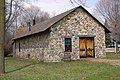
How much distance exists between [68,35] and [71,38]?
1.57ft

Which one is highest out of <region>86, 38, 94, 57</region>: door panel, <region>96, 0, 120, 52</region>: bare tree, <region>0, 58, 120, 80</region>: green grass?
<region>96, 0, 120, 52</region>: bare tree

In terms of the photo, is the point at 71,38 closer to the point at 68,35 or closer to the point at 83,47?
the point at 68,35

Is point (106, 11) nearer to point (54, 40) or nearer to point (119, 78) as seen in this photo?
point (54, 40)

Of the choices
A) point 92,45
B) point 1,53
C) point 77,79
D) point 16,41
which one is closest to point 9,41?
point 16,41

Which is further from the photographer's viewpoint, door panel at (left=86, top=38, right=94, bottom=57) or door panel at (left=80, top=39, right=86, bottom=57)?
door panel at (left=86, top=38, right=94, bottom=57)

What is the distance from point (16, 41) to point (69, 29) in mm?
16903

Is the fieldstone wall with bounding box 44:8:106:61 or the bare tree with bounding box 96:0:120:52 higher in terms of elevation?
the bare tree with bounding box 96:0:120:52

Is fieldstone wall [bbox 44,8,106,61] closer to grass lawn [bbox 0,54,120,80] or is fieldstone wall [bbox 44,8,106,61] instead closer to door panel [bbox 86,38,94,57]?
door panel [bbox 86,38,94,57]

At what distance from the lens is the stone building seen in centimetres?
2635

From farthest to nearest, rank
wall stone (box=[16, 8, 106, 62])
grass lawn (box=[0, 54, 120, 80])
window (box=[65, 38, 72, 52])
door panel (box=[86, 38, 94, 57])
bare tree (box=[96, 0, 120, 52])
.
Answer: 1. bare tree (box=[96, 0, 120, 52])
2. door panel (box=[86, 38, 94, 57])
3. window (box=[65, 38, 72, 52])
4. wall stone (box=[16, 8, 106, 62])
5. grass lawn (box=[0, 54, 120, 80])

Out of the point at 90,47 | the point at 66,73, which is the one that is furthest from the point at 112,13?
the point at 66,73

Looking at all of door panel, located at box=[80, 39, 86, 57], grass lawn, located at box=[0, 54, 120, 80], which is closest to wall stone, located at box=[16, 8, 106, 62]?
door panel, located at box=[80, 39, 86, 57]

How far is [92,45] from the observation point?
2925 cm

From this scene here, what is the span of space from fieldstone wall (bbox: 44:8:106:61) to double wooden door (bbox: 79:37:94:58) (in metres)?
0.96
